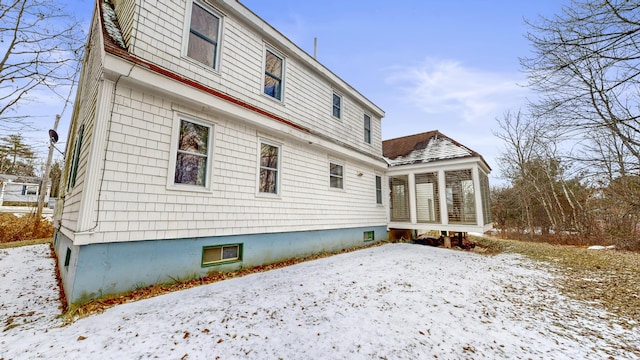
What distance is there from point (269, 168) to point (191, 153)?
81.2 inches

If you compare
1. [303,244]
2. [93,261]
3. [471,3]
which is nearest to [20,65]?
[93,261]

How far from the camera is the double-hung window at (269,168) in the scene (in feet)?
21.1

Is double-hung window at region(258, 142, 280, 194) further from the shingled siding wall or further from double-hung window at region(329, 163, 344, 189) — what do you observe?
double-hung window at region(329, 163, 344, 189)

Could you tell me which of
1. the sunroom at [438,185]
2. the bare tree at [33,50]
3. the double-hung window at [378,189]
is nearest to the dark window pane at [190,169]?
the bare tree at [33,50]

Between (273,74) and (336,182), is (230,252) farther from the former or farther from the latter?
(273,74)

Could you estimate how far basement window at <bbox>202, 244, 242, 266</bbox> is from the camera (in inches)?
200

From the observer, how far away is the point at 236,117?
18.2 ft

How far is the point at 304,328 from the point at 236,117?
4.51 m

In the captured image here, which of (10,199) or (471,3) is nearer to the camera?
(471,3)

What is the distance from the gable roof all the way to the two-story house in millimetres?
4449

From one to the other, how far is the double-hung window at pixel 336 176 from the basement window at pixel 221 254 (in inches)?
162

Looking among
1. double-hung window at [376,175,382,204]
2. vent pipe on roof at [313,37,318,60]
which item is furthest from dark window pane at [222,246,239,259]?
vent pipe on roof at [313,37,318,60]

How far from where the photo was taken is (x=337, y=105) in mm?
9680

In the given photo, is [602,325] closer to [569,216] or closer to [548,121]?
[548,121]
